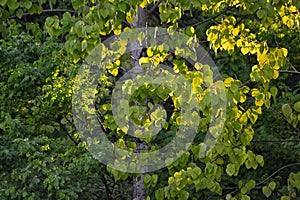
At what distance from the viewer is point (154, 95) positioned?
262 centimetres

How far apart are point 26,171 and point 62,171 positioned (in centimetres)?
30

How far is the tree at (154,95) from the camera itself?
2.44m

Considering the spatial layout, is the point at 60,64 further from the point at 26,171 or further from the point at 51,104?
the point at 26,171

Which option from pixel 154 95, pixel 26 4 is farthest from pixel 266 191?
pixel 26 4

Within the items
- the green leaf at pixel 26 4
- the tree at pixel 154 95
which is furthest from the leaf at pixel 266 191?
the green leaf at pixel 26 4

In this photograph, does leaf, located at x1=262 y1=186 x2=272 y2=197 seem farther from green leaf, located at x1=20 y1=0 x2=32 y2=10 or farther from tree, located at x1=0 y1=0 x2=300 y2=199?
green leaf, located at x1=20 y1=0 x2=32 y2=10

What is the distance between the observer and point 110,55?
276cm

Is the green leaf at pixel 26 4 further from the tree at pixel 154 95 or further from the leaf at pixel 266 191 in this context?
the leaf at pixel 266 191

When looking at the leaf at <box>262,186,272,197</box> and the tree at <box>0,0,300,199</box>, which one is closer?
the tree at <box>0,0,300,199</box>

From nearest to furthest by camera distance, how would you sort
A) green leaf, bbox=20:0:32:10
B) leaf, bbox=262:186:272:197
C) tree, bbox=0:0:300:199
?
green leaf, bbox=20:0:32:10
tree, bbox=0:0:300:199
leaf, bbox=262:186:272:197

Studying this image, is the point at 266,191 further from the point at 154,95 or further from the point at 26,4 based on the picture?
the point at 26,4

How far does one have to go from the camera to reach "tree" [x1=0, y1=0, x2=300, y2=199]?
2439mm

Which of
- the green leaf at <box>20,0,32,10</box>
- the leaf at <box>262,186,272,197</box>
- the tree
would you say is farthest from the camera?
the leaf at <box>262,186,272,197</box>

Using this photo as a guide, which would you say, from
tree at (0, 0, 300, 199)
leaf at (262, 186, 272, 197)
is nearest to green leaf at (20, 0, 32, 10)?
tree at (0, 0, 300, 199)
